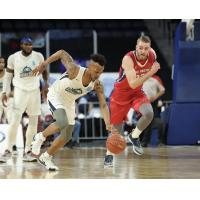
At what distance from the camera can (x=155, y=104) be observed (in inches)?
458

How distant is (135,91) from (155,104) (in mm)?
4530

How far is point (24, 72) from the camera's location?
319 inches

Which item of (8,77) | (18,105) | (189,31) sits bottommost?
(18,105)

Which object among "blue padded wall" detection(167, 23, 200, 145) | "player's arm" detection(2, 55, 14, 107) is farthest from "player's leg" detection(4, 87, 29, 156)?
"blue padded wall" detection(167, 23, 200, 145)

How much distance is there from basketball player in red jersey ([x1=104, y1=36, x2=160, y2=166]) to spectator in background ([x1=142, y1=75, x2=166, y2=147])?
12.8 ft

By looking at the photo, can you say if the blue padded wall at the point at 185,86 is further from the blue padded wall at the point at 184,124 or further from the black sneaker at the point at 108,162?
the black sneaker at the point at 108,162

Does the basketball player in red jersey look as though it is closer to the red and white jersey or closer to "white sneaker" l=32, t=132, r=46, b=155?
the red and white jersey

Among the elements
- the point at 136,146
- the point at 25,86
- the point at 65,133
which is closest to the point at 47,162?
the point at 65,133

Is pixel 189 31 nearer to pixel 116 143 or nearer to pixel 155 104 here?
pixel 155 104

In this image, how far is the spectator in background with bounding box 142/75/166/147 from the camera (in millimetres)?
11266

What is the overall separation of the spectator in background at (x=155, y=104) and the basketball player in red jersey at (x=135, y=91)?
3902 millimetres

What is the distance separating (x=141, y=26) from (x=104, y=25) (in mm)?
1320

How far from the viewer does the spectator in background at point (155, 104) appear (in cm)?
1127

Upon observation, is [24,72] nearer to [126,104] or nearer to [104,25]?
[126,104]
